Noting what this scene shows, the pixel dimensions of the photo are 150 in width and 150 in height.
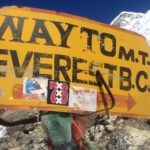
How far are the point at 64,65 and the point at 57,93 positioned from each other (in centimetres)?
28

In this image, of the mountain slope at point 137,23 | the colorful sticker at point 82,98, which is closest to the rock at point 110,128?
the colorful sticker at point 82,98

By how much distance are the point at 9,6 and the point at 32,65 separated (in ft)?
1.94

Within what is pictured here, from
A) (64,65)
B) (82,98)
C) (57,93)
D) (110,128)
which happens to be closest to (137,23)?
(110,128)

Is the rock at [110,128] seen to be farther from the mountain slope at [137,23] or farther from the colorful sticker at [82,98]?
the mountain slope at [137,23]

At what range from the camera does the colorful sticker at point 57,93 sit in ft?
16.2

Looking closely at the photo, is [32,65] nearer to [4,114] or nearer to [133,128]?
[133,128]

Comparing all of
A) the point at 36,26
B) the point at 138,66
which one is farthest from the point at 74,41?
the point at 138,66

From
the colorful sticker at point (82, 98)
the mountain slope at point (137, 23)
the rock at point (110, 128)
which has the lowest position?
the rock at point (110, 128)

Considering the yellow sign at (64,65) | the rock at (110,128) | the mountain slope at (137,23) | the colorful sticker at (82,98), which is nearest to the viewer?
the yellow sign at (64,65)

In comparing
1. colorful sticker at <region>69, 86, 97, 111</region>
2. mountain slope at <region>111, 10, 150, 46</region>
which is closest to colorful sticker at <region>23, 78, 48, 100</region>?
colorful sticker at <region>69, 86, 97, 111</region>

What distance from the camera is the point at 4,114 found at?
11328 mm

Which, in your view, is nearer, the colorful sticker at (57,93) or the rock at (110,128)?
the colorful sticker at (57,93)

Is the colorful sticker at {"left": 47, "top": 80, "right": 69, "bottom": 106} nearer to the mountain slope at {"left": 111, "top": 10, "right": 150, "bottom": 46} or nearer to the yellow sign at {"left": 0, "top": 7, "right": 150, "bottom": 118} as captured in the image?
the yellow sign at {"left": 0, "top": 7, "right": 150, "bottom": 118}

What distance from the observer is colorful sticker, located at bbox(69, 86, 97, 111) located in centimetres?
510
